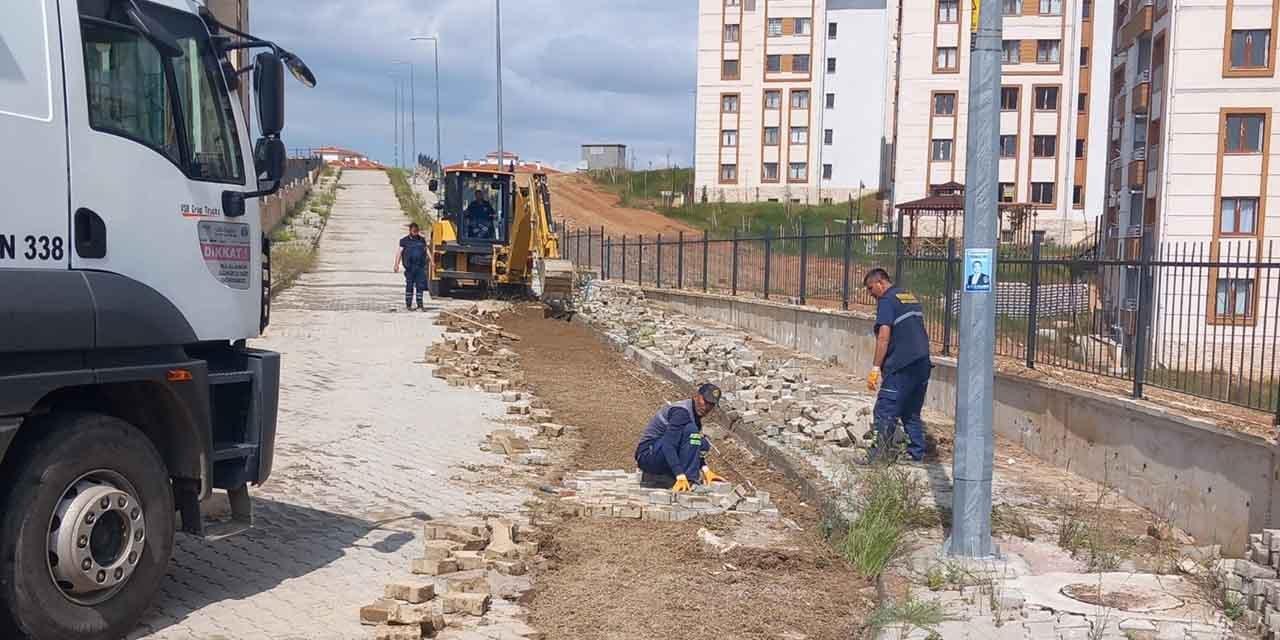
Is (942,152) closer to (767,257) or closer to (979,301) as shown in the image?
(767,257)

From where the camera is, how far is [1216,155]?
29.8 m

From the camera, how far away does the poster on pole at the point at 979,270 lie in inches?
254

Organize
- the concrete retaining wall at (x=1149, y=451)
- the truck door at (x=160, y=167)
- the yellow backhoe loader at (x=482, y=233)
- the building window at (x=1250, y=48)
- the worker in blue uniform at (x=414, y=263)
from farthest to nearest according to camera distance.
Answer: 1. the building window at (x=1250, y=48)
2. the yellow backhoe loader at (x=482, y=233)
3. the worker in blue uniform at (x=414, y=263)
4. the concrete retaining wall at (x=1149, y=451)
5. the truck door at (x=160, y=167)

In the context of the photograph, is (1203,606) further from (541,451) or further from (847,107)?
(847,107)

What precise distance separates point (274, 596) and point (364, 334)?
1328 cm

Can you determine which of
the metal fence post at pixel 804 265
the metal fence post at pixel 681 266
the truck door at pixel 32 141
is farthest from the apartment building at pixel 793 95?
the truck door at pixel 32 141

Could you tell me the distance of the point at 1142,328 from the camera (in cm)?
877

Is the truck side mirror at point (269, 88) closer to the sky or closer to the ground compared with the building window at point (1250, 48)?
closer to the ground

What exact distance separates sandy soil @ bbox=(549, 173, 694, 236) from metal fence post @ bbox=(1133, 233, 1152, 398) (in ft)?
141

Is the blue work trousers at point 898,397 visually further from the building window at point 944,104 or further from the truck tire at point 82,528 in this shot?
the building window at point 944,104

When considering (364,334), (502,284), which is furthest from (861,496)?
(502,284)

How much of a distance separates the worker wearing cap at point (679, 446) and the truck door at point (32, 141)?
14.7 ft

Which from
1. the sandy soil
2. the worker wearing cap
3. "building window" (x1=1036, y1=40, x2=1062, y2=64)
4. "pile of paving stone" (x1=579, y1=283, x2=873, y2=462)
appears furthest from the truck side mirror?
"building window" (x1=1036, y1=40, x2=1062, y2=64)

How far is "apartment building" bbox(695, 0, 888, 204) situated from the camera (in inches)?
2689
